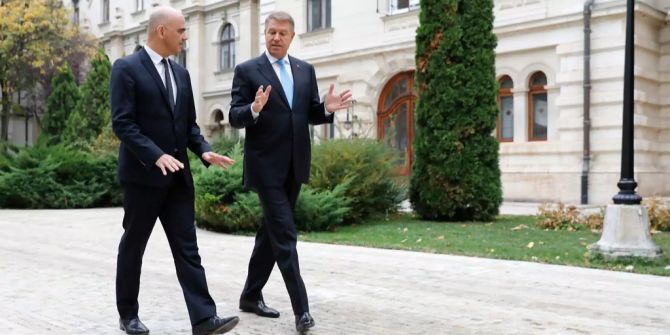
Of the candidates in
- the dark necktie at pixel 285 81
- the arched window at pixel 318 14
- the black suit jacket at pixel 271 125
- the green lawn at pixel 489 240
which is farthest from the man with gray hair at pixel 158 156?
the arched window at pixel 318 14

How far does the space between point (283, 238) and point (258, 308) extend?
2.45 feet

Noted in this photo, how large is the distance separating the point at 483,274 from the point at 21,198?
13.9m

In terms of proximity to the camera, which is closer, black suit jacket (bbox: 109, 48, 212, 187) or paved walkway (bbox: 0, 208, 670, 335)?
black suit jacket (bbox: 109, 48, 212, 187)

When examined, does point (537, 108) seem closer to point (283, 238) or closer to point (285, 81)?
→ point (285, 81)

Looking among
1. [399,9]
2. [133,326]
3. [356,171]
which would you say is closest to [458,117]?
[356,171]

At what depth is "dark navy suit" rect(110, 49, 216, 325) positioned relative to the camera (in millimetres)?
4402

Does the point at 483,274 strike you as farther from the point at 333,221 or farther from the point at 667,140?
the point at 667,140

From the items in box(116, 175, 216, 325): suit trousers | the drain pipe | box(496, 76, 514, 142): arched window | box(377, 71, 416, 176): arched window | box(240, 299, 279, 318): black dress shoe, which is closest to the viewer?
box(116, 175, 216, 325): suit trousers

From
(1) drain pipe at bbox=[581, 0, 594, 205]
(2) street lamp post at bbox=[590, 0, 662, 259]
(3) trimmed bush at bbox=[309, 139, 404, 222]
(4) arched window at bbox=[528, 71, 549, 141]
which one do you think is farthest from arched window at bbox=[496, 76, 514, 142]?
(2) street lamp post at bbox=[590, 0, 662, 259]

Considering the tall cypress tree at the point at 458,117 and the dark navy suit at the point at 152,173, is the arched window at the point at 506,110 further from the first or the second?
the dark navy suit at the point at 152,173

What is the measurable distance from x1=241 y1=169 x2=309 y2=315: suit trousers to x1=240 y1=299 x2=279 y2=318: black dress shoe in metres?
0.19

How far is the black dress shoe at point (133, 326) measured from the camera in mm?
4637

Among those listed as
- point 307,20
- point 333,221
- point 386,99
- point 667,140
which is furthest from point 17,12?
point 667,140

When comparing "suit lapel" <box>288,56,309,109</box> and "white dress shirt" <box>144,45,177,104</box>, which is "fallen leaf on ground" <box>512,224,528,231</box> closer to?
"suit lapel" <box>288,56,309,109</box>
